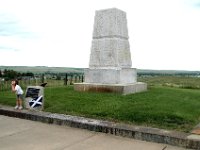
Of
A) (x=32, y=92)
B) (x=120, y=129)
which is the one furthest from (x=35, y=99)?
(x=120, y=129)

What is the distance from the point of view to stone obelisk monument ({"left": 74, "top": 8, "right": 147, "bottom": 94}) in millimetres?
12195

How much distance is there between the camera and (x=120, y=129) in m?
6.80

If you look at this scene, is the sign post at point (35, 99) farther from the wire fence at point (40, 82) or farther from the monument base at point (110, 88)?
the wire fence at point (40, 82)

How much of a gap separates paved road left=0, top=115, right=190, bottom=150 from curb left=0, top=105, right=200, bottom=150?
124 mm

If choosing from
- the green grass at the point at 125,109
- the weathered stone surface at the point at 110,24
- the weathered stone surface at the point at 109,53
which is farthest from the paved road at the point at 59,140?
the weathered stone surface at the point at 110,24

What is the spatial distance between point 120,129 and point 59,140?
4.32 feet

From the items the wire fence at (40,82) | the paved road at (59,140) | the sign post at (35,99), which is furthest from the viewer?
the wire fence at (40,82)

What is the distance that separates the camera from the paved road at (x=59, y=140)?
19.7ft

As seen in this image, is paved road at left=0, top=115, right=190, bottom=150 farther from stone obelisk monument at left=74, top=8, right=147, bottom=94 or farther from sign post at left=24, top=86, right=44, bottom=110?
stone obelisk monument at left=74, top=8, right=147, bottom=94

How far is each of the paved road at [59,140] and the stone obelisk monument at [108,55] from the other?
481 cm

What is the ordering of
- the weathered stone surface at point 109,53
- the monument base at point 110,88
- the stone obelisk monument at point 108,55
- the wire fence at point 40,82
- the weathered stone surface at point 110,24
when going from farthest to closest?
the wire fence at point 40,82 < the weathered stone surface at point 110,24 < the weathered stone surface at point 109,53 < the stone obelisk monument at point 108,55 < the monument base at point 110,88

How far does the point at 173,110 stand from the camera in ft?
28.3

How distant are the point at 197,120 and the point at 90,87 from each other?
5063 millimetres

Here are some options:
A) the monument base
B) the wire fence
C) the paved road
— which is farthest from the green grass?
the wire fence
